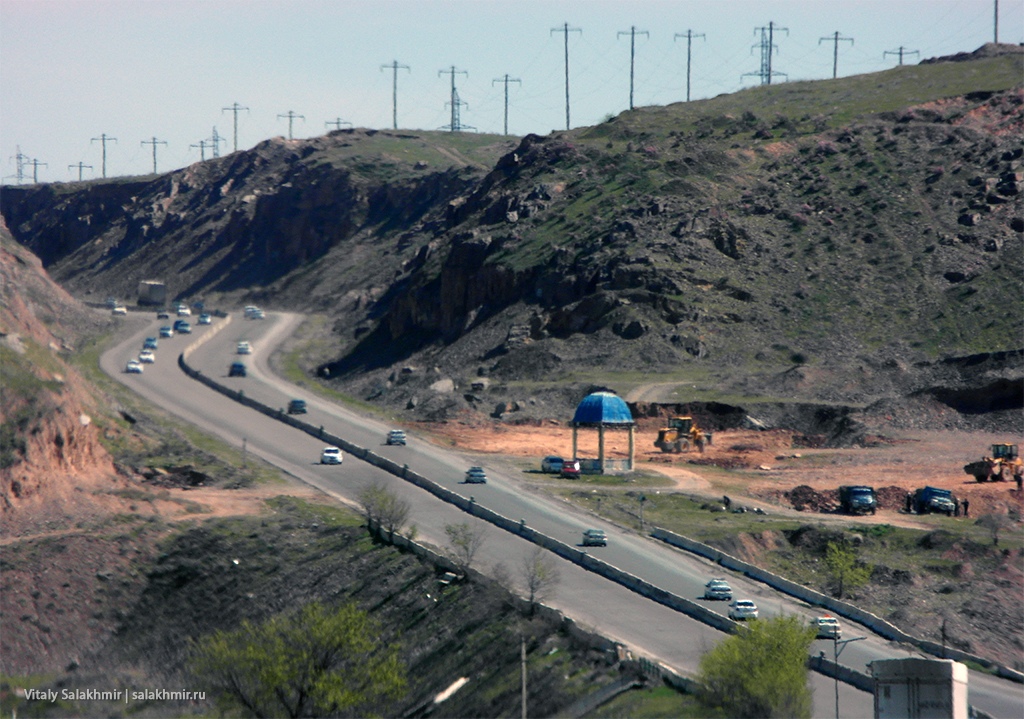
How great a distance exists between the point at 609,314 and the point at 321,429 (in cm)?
3051

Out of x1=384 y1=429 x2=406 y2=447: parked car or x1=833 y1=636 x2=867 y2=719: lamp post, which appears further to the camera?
x1=384 y1=429 x2=406 y2=447: parked car

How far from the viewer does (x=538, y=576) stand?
45.1 meters

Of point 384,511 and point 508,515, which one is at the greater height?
point 384,511

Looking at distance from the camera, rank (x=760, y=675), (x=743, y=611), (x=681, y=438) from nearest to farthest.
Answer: (x=760, y=675), (x=743, y=611), (x=681, y=438)

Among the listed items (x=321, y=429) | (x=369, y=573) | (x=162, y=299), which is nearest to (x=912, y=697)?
(x=369, y=573)

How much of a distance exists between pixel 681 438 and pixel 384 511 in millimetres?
26640

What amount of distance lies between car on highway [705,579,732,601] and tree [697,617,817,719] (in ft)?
35.2

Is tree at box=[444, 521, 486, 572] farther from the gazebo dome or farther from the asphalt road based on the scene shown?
the gazebo dome

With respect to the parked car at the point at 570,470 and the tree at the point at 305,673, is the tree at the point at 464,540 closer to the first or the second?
the tree at the point at 305,673

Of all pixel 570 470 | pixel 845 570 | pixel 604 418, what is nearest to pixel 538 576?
pixel 845 570

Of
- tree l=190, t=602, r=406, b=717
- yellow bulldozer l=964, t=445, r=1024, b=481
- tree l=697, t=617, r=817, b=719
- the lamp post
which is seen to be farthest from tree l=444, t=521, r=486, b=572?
yellow bulldozer l=964, t=445, r=1024, b=481

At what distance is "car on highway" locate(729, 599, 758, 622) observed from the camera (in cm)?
4209

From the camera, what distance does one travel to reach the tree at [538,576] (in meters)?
44.1

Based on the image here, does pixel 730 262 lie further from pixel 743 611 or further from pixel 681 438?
pixel 743 611
